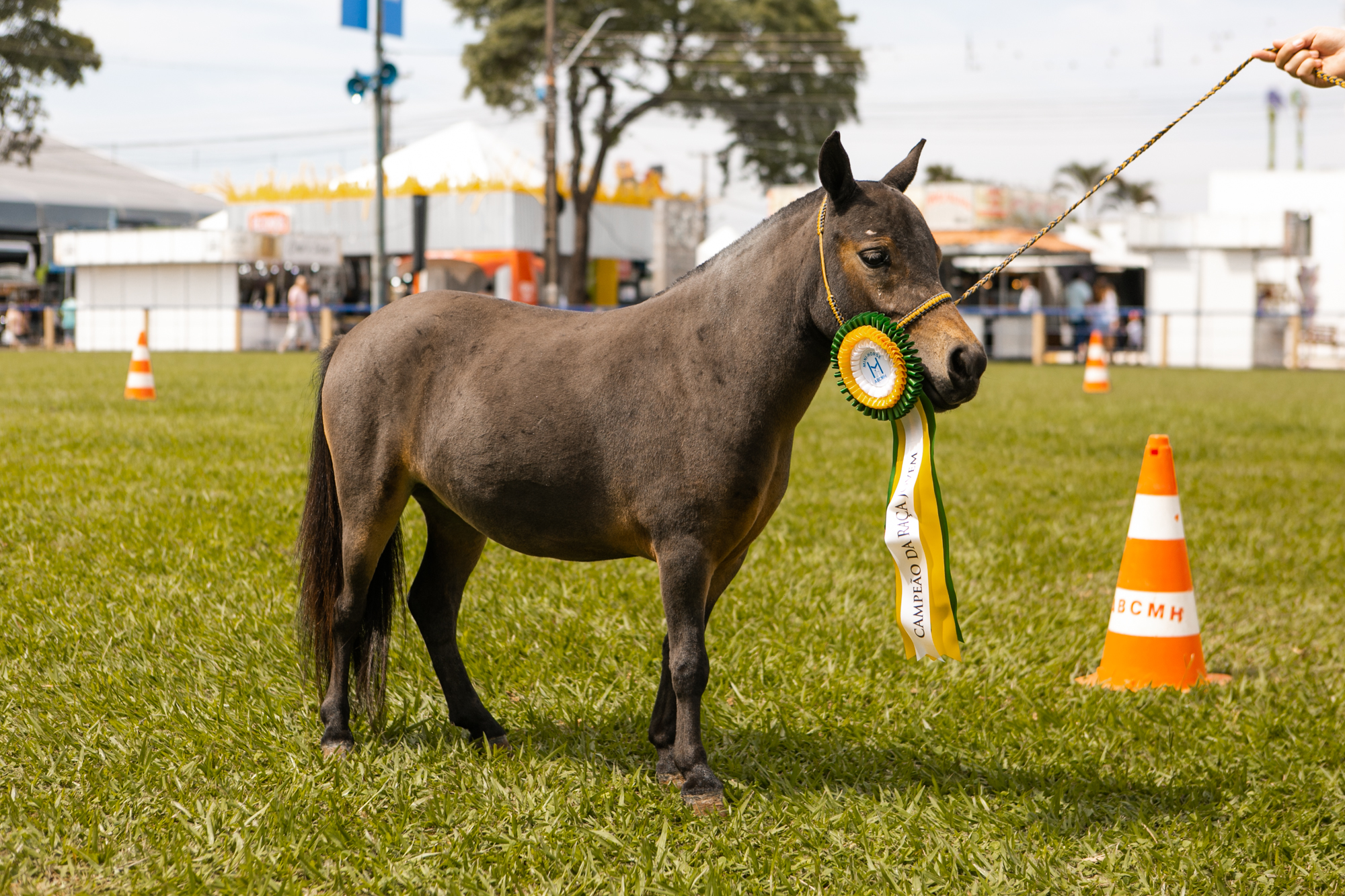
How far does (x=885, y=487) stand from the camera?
786 cm

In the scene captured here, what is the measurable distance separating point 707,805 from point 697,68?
3609 centimetres

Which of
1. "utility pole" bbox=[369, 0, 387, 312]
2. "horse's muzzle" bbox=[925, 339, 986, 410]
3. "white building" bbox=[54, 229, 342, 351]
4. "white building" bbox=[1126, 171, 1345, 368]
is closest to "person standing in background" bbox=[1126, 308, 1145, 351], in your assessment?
"white building" bbox=[1126, 171, 1345, 368]

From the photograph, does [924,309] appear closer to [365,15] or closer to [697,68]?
[365,15]

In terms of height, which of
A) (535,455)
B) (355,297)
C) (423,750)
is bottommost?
(423,750)

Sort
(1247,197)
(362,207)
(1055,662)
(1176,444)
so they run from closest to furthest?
1. (1055,662)
2. (1176,444)
3. (362,207)
4. (1247,197)

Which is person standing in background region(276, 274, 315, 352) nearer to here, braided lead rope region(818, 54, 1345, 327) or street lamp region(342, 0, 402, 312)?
street lamp region(342, 0, 402, 312)

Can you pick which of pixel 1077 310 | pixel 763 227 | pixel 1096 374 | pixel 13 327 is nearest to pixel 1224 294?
pixel 1077 310

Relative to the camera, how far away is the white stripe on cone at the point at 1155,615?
167 inches

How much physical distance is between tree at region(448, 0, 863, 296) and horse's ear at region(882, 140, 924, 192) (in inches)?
1272

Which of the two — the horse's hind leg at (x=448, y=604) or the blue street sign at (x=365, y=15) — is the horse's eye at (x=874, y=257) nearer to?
the horse's hind leg at (x=448, y=604)

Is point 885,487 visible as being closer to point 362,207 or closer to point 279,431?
point 279,431

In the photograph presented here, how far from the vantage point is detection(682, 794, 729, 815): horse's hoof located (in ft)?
9.64

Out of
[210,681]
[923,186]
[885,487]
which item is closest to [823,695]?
[210,681]

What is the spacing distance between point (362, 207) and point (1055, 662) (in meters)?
32.8
